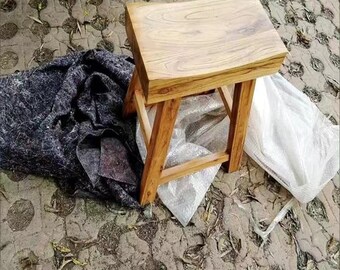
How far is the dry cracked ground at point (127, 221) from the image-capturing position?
142cm

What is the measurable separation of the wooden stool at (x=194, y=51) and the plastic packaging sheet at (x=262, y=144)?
266 millimetres

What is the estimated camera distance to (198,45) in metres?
1.11

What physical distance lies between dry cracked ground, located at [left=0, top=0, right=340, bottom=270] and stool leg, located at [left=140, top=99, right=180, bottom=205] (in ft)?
0.49

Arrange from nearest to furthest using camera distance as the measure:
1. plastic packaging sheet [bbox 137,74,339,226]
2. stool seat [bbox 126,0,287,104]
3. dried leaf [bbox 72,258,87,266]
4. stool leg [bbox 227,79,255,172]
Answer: stool seat [bbox 126,0,287,104] < stool leg [bbox 227,79,255,172] < dried leaf [bbox 72,258,87,266] < plastic packaging sheet [bbox 137,74,339,226]

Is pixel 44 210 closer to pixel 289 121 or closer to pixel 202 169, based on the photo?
pixel 202 169

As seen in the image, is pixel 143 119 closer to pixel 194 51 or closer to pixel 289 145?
pixel 194 51

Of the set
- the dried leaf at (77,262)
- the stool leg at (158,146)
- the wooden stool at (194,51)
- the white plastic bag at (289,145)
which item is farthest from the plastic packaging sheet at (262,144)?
the dried leaf at (77,262)

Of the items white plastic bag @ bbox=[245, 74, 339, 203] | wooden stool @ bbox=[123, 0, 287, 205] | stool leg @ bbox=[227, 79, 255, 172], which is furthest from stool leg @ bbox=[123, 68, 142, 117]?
white plastic bag @ bbox=[245, 74, 339, 203]

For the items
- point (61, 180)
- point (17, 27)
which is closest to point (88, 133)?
point (61, 180)

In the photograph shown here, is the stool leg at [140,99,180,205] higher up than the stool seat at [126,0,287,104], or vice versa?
the stool seat at [126,0,287,104]

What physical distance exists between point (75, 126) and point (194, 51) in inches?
25.6

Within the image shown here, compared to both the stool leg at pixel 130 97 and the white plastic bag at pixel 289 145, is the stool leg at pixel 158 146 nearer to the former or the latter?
the stool leg at pixel 130 97

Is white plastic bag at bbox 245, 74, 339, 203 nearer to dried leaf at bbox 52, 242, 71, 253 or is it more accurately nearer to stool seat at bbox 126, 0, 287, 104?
stool seat at bbox 126, 0, 287, 104

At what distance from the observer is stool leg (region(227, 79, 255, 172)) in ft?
4.13
